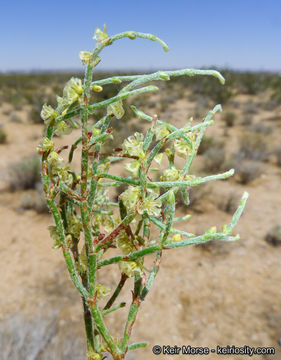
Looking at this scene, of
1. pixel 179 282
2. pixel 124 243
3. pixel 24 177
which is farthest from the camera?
pixel 24 177

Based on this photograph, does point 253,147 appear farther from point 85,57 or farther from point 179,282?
point 85,57

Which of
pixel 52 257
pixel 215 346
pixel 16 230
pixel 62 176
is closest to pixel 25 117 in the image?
pixel 16 230

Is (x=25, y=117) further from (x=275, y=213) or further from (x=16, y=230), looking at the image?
(x=275, y=213)

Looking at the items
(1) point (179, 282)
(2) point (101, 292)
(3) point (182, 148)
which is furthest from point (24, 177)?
(3) point (182, 148)

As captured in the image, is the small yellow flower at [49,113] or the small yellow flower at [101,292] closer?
the small yellow flower at [49,113]

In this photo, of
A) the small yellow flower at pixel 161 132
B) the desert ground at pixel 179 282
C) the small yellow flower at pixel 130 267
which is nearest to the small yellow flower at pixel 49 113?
the small yellow flower at pixel 161 132

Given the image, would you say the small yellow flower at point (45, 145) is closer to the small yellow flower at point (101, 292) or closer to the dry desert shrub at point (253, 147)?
the small yellow flower at point (101, 292)

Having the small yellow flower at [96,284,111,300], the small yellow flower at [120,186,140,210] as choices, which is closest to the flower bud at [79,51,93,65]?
the small yellow flower at [120,186,140,210]

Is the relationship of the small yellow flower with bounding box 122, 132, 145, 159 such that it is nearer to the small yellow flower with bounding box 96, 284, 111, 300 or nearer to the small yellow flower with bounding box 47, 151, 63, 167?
the small yellow flower with bounding box 47, 151, 63, 167

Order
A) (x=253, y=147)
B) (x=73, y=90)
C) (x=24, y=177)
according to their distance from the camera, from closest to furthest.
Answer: (x=73, y=90), (x=24, y=177), (x=253, y=147)

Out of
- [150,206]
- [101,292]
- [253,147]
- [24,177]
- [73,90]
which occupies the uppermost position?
[73,90]

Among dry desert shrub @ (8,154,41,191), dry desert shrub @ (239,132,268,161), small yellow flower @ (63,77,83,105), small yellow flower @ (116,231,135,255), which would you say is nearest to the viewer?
small yellow flower @ (63,77,83,105)
